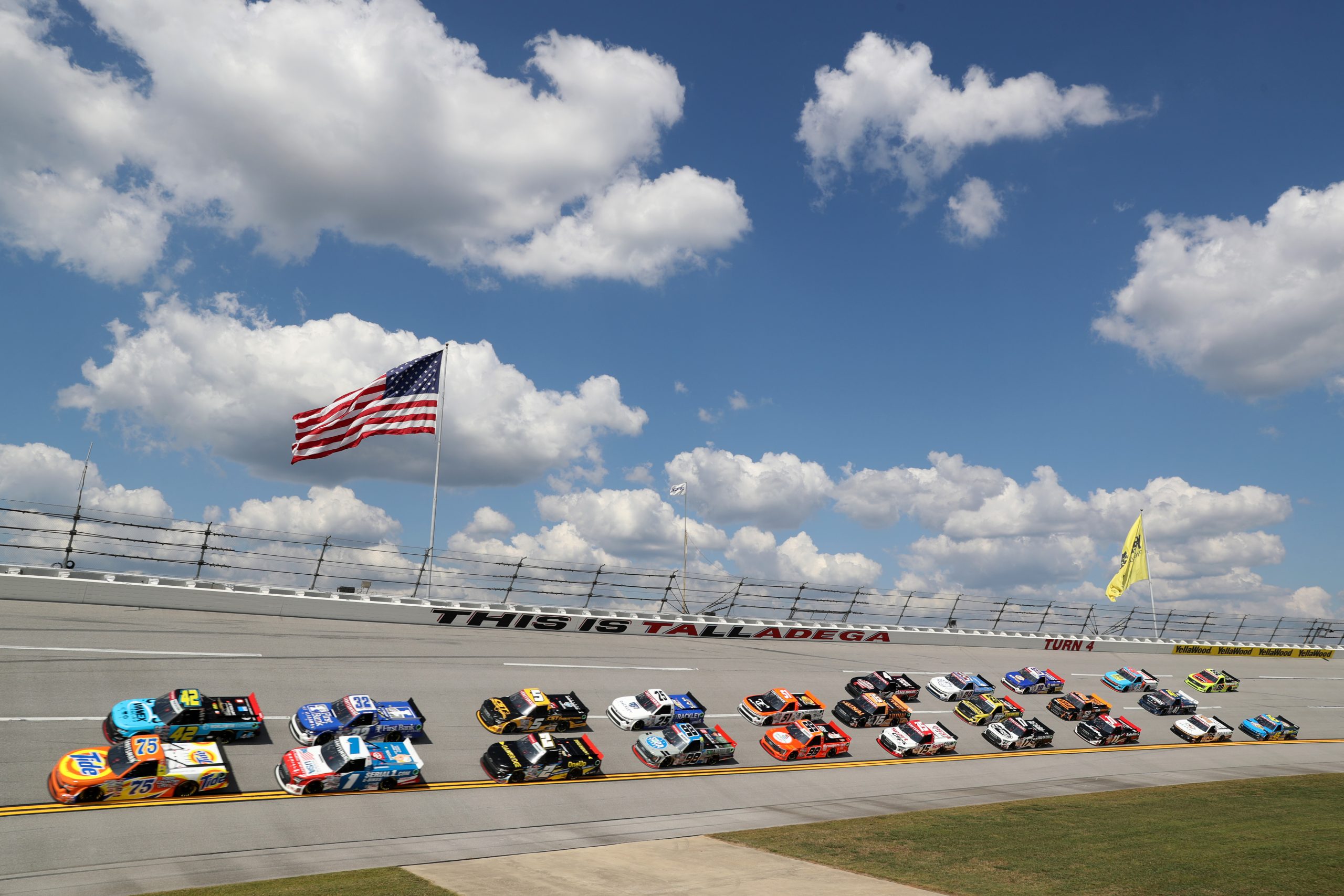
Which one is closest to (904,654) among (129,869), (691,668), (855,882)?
(691,668)

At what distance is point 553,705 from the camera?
87.2 feet

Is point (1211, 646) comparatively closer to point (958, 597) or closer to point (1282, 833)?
point (958, 597)

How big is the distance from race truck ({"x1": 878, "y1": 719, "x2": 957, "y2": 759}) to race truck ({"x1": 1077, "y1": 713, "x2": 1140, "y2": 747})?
28.4 feet

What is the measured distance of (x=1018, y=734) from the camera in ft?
113

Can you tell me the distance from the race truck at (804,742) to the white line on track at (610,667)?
19.1 ft

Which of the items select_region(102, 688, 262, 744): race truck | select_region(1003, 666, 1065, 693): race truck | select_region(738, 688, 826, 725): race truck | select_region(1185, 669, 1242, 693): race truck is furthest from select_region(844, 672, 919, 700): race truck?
select_region(102, 688, 262, 744): race truck

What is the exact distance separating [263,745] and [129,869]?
6.26 metres

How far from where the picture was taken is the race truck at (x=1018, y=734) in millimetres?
34469

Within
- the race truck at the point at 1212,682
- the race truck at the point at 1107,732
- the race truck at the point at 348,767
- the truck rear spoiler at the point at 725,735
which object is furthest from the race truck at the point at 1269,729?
the race truck at the point at 348,767

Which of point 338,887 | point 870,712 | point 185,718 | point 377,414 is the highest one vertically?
point 377,414

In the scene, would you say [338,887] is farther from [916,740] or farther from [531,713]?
[916,740]

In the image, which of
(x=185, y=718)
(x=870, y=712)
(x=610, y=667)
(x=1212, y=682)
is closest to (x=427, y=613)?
(x=610, y=667)

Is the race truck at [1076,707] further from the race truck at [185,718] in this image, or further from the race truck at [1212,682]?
the race truck at [185,718]

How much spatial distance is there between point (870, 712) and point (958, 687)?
7.63 m
